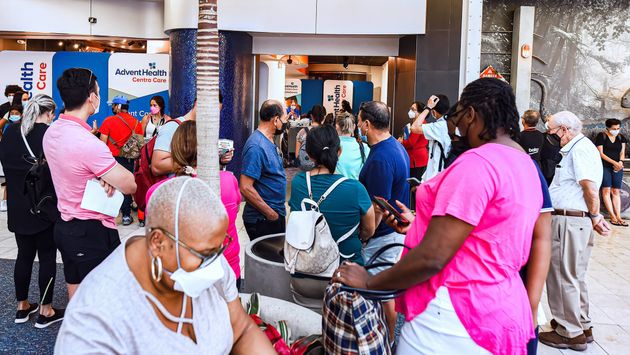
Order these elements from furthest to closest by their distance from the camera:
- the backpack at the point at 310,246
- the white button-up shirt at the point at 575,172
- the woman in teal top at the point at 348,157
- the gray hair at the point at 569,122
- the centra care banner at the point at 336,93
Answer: the centra care banner at the point at 336,93, the woman in teal top at the point at 348,157, the gray hair at the point at 569,122, the white button-up shirt at the point at 575,172, the backpack at the point at 310,246

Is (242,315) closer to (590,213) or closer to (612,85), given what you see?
(590,213)

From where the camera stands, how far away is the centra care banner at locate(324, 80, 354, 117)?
771 inches

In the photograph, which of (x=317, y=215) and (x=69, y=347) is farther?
(x=317, y=215)

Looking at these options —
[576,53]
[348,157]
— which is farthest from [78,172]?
[576,53]

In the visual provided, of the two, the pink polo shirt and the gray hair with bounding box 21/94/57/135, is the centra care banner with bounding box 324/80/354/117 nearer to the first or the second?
the gray hair with bounding box 21/94/57/135

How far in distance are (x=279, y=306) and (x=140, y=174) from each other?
2479mm

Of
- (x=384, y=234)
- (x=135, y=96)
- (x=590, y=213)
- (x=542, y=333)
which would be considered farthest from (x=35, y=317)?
(x=135, y=96)

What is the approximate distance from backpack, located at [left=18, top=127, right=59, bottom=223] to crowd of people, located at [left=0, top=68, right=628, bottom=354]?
0.06 ft

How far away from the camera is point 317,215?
3273 mm

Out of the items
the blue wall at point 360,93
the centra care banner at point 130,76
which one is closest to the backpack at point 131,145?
the centra care banner at point 130,76

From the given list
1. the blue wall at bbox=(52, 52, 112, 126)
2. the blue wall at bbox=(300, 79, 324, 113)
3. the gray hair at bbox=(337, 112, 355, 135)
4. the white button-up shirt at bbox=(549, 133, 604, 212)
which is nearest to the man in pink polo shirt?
the gray hair at bbox=(337, 112, 355, 135)

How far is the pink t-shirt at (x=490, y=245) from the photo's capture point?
186 centimetres

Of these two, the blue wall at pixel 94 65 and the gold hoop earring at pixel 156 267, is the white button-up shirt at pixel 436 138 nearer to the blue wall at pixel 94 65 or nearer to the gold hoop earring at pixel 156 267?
the gold hoop earring at pixel 156 267

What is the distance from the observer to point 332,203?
3568mm
